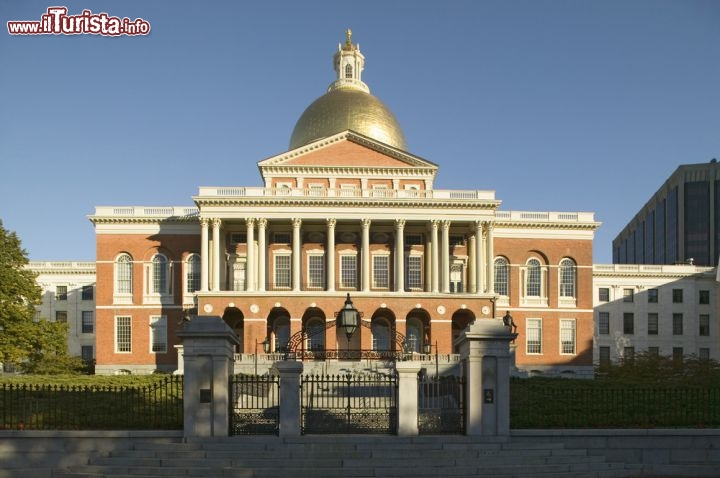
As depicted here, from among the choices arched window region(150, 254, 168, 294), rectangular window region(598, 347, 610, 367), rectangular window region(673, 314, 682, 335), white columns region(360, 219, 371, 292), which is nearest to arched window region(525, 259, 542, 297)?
white columns region(360, 219, 371, 292)

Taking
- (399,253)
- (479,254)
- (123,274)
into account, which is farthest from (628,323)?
(123,274)

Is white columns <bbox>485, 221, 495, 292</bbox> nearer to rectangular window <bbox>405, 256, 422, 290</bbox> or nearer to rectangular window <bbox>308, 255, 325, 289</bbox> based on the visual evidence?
rectangular window <bbox>405, 256, 422, 290</bbox>

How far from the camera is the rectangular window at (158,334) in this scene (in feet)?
215

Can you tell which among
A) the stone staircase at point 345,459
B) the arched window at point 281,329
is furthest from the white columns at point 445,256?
the stone staircase at point 345,459

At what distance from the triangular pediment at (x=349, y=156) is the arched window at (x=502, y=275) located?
9.47 m

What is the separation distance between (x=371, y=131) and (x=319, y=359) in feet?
80.4

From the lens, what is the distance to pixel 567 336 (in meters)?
67.9

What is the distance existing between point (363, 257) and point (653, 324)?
116 ft

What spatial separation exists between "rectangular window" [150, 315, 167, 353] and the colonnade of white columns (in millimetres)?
5586

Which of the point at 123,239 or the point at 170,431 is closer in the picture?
the point at 170,431

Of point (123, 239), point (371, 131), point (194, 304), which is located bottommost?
point (194, 304)

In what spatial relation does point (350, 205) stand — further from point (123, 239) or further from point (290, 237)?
point (123, 239)

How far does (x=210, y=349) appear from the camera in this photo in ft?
69.9

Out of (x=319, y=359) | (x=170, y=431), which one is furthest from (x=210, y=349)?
(x=319, y=359)
